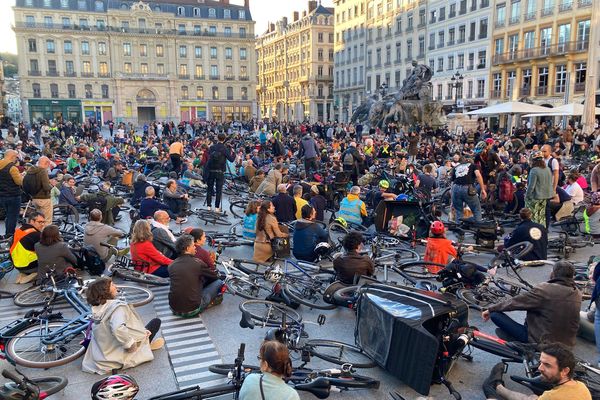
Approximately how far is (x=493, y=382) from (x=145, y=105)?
3046 inches

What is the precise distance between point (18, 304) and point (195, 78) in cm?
7628

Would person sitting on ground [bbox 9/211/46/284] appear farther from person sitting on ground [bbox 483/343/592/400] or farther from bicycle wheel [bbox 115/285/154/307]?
person sitting on ground [bbox 483/343/592/400]

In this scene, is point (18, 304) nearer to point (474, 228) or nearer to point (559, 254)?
point (474, 228)

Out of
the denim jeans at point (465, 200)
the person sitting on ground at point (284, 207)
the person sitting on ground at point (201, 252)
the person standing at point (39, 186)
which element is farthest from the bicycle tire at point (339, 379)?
the person standing at point (39, 186)

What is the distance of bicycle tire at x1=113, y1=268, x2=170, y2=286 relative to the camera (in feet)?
25.9

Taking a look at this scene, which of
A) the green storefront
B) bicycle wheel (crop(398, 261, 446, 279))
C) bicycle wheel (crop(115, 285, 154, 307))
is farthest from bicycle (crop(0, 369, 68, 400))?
the green storefront

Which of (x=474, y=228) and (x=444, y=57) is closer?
(x=474, y=228)

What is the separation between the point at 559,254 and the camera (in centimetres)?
940

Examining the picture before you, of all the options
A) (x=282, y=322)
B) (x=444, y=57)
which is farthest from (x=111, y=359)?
(x=444, y=57)

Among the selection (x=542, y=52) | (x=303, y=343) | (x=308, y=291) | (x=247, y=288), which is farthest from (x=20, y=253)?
(x=542, y=52)

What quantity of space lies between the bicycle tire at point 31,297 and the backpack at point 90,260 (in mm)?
908

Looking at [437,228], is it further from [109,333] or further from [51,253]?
[51,253]

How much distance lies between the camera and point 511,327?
18.4ft

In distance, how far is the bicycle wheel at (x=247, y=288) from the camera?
7230 mm
